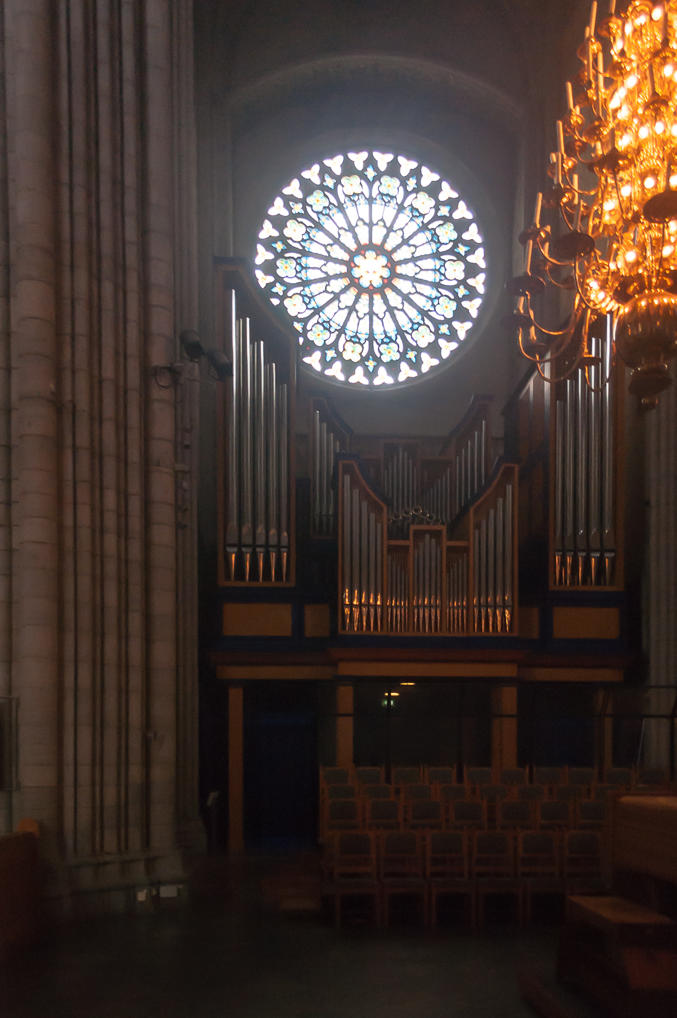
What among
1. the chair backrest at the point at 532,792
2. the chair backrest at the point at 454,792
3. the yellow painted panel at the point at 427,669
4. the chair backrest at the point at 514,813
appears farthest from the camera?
the yellow painted panel at the point at 427,669

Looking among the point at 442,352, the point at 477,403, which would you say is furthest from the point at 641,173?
the point at 442,352

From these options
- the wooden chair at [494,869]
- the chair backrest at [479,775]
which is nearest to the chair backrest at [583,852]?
the wooden chair at [494,869]

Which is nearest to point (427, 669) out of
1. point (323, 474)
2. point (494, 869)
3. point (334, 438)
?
point (323, 474)

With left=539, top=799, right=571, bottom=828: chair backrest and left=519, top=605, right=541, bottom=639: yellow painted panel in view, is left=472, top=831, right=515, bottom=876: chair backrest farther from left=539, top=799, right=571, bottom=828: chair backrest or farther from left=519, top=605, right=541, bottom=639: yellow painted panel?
left=519, top=605, right=541, bottom=639: yellow painted panel

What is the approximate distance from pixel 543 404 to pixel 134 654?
8.18m

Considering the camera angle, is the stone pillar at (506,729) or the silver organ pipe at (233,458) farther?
the silver organ pipe at (233,458)

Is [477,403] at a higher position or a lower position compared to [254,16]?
lower

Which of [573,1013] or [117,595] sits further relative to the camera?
[117,595]

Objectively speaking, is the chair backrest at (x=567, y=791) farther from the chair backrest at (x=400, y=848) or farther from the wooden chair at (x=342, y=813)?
the chair backrest at (x=400, y=848)

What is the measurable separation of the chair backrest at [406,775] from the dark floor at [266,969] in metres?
4.00

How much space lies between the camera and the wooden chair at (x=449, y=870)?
9078mm

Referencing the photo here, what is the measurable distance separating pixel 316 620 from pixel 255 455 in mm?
2607

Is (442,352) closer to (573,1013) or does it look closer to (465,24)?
(465,24)

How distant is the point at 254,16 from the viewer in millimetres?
17891
